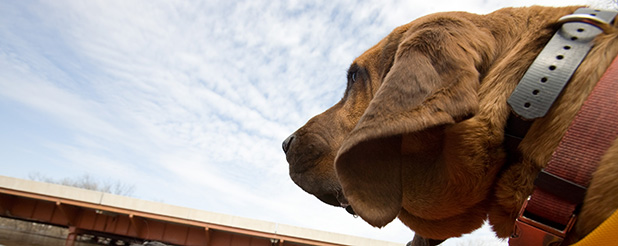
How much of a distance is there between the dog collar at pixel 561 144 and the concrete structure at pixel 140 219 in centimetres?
1979

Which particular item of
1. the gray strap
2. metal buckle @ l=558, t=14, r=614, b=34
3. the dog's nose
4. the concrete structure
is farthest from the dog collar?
the concrete structure

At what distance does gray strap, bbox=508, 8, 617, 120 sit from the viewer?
4.87 ft

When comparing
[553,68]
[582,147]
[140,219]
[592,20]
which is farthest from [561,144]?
[140,219]

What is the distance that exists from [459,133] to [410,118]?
32 centimetres

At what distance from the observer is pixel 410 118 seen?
1.53 metres

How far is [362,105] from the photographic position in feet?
8.48

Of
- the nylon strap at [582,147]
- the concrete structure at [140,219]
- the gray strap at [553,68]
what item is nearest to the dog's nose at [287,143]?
the gray strap at [553,68]

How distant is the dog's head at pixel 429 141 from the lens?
1.56 m

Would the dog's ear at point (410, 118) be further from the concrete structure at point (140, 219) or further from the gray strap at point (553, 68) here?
the concrete structure at point (140, 219)

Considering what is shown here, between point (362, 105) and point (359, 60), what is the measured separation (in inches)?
13.0

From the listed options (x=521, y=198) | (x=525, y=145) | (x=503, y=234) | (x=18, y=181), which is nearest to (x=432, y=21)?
(x=525, y=145)

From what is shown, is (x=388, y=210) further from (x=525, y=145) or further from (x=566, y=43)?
(x=566, y=43)

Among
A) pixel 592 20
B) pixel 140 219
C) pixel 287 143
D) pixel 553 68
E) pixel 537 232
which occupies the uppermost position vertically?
pixel 592 20

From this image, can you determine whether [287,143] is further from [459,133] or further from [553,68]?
[553,68]
